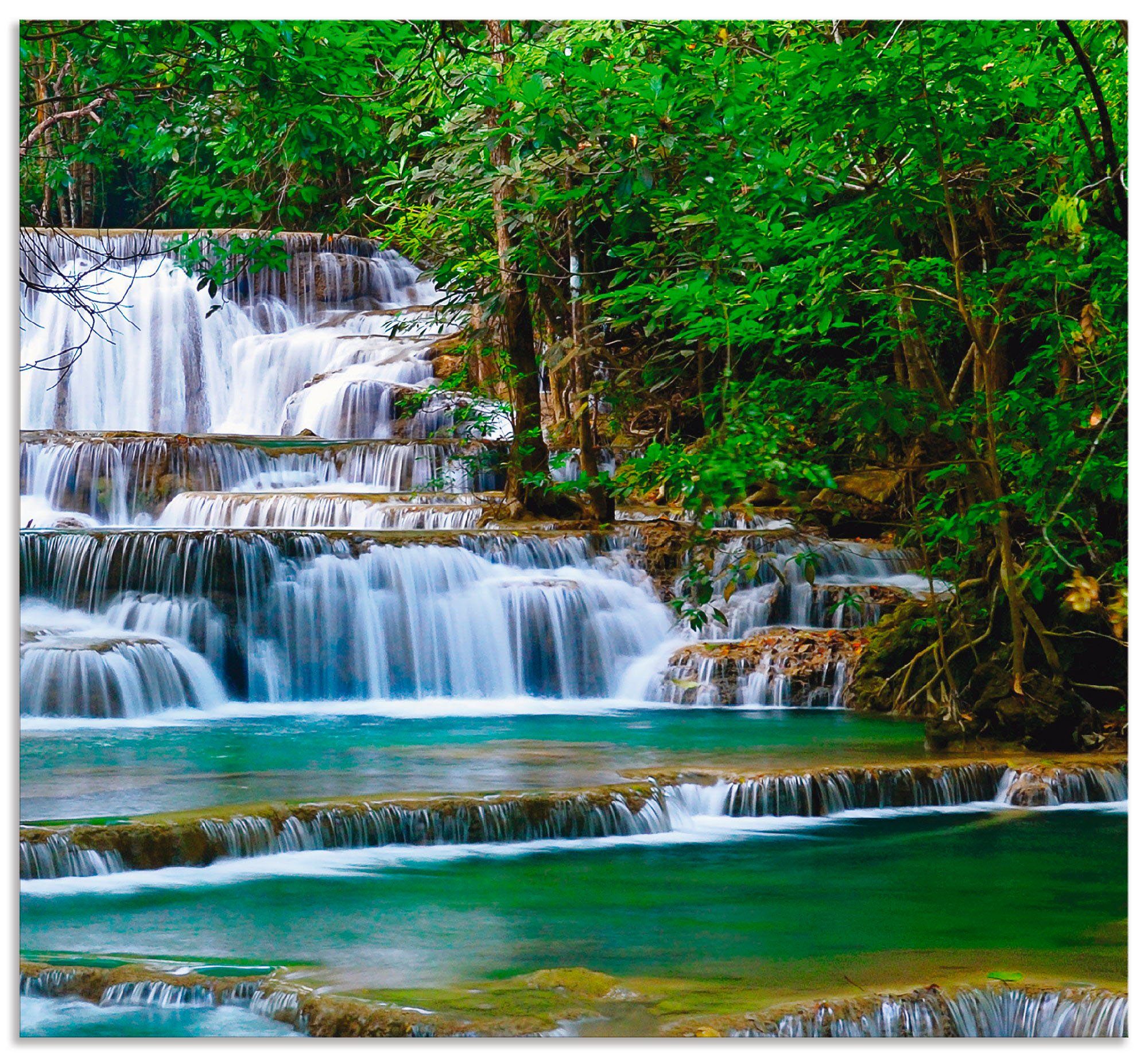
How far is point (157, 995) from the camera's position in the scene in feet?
10.7

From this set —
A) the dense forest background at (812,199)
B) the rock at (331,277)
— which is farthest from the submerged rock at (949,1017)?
the rock at (331,277)

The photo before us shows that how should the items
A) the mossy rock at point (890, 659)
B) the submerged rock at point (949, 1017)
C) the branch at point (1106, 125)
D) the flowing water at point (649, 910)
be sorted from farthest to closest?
the mossy rock at point (890, 659) → the branch at point (1106, 125) → the flowing water at point (649, 910) → the submerged rock at point (949, 1017)

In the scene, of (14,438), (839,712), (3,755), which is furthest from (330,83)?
(839,712)

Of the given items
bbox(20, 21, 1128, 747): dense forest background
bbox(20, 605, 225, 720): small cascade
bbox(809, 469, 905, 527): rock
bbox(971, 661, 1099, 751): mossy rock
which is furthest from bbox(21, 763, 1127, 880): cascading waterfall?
bbox(809, 469, 905, 527): rock

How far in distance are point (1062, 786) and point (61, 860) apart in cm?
360

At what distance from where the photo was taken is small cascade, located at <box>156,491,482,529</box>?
934 centimetres

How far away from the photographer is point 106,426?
12367 millimetres

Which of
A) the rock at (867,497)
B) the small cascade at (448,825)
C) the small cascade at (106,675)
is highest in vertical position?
the rock at (867,497)

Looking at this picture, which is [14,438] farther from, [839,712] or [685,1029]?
[839,712]

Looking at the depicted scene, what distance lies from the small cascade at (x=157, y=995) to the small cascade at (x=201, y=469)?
6497 mm

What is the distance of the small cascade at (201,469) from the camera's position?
397 inches

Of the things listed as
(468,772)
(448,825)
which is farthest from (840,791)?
(448,825)

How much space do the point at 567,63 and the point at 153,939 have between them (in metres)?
3.07

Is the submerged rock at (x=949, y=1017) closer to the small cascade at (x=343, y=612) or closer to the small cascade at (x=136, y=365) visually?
the small cascade at (x=343, y=612)
